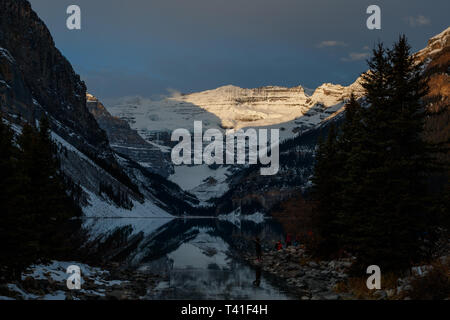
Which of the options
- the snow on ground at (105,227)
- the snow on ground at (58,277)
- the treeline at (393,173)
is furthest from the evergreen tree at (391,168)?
the snow on ground at (105,227)

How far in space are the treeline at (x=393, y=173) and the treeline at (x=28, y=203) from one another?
17408mm

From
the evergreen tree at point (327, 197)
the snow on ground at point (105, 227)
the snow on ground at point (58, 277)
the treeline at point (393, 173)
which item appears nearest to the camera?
the snow on ground at point (58, 277)

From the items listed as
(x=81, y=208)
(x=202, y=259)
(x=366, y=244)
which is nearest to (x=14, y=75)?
(x=81, y=208)

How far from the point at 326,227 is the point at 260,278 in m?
9.24

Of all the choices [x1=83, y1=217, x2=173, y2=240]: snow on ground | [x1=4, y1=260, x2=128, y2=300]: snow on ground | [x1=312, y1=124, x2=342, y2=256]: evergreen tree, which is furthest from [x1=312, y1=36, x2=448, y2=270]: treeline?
[x1=83, y1=217, x2=173, y2=240]: snow on ground

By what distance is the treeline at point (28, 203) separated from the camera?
66.1ft

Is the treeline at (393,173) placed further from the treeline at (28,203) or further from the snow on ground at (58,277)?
the treeline at (28,203)

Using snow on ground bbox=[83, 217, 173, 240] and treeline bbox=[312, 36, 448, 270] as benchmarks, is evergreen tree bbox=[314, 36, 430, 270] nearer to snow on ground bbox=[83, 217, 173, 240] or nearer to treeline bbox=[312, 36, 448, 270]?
treeline bbox=[312, 36, 448, 270]

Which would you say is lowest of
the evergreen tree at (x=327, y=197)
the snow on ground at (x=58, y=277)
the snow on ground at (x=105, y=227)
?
the snow on ground at (x=105, y=227)

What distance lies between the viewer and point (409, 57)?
2723 cm

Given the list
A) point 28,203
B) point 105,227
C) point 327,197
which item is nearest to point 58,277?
point 28,203

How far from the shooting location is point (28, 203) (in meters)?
23.3

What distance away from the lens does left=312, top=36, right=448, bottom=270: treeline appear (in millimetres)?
24438
